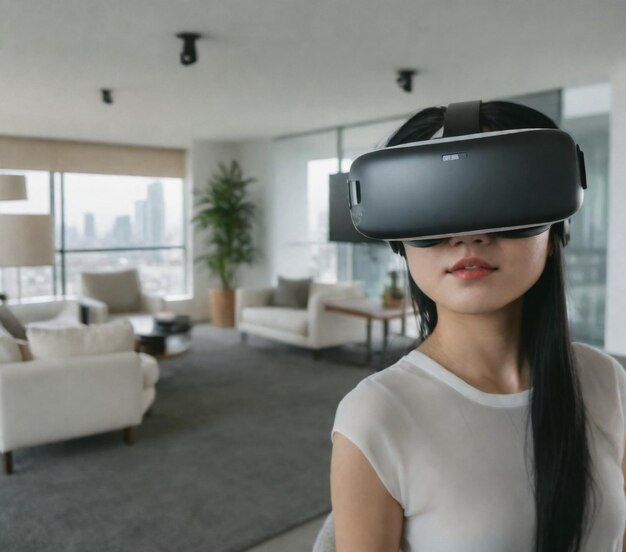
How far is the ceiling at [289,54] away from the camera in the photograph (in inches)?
121

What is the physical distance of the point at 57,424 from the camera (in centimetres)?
335

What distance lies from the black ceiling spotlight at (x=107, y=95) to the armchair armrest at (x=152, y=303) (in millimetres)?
2167

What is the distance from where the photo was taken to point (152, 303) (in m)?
6.57

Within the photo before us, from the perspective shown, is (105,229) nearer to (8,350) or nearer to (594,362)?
(8,350)

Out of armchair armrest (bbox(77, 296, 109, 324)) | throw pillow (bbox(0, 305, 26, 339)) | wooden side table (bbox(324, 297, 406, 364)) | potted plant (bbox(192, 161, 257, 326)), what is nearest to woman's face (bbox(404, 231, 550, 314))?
throw pillow (bbox(0, 305, 26, 339))

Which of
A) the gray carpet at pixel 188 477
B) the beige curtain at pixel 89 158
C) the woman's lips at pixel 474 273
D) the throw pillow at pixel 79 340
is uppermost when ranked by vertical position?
the beige curtain at pixel 89 158

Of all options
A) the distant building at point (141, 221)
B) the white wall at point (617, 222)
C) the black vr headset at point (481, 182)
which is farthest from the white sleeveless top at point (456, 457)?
the distant building at point (141, 221)

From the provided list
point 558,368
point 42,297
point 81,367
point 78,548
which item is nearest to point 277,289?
point 42,297

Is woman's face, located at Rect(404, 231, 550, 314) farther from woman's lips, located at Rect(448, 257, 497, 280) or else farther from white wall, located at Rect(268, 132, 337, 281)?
white wall, located at Rect(268, 132, 337, 281)

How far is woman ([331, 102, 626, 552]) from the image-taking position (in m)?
0.66

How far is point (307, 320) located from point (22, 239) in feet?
8.55

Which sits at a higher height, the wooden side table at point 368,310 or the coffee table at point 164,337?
the wooden side table at point 368,310

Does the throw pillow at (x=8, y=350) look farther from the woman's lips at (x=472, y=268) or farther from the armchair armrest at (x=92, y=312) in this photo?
the woman's lips at (x=472, y=268)

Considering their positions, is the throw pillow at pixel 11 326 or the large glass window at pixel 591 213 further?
the large glass window at pixel 591 213
